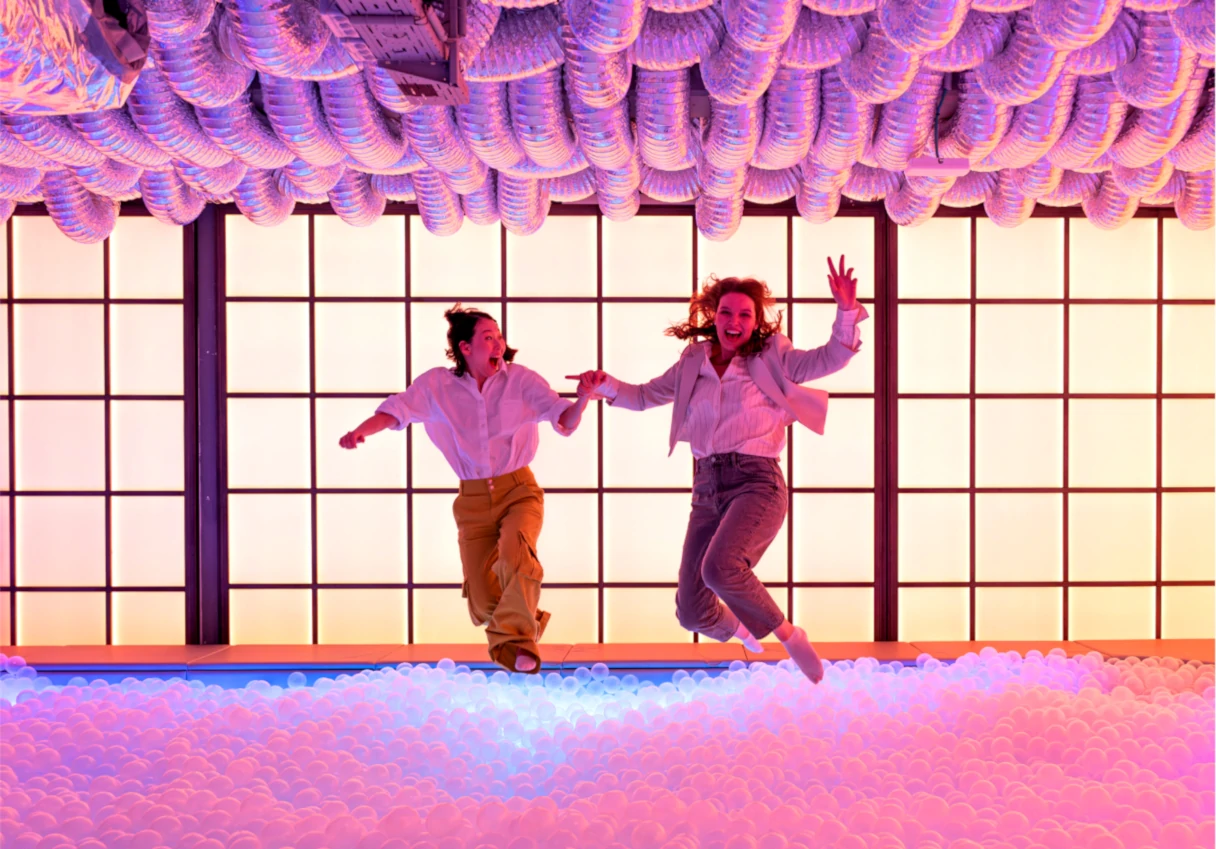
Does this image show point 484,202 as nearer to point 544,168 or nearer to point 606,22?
point 544,168

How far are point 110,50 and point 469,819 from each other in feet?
6.94

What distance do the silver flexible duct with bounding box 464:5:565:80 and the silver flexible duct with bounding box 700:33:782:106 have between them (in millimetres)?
440

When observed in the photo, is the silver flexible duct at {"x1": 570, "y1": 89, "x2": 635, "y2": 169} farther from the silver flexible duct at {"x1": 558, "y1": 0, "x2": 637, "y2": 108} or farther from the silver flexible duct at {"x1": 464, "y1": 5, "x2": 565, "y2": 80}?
the silver flexible duct at {"x1": 464, "y1": 5, "x2": 565, "y2": 80}

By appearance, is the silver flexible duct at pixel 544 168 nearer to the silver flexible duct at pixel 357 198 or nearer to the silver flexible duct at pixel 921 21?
the silver flexible duct at pixel 357 198

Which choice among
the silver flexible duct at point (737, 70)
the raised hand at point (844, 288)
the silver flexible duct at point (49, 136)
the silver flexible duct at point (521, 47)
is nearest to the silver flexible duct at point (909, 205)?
the raised hand at point (844, 288)

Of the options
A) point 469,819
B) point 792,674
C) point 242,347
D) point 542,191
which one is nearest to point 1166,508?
point 792,674

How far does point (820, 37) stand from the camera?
104 inches

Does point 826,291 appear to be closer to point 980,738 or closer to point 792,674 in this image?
point 792,674

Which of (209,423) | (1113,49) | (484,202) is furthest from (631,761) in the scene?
(209,423)

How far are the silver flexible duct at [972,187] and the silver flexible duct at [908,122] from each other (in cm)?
81

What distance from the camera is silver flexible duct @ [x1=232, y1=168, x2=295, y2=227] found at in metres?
3.84

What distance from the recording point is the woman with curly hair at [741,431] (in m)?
3.17

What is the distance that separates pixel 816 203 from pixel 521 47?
68.0 inches

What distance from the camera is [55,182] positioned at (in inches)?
152
